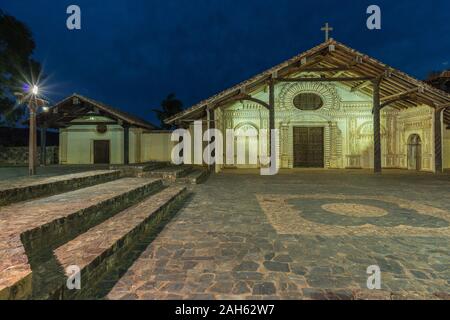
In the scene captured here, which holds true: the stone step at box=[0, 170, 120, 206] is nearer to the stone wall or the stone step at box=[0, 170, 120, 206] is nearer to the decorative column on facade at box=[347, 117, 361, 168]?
the decorative column on facade at box=[347, 117, 361, 168]

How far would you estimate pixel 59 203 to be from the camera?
4406 mm

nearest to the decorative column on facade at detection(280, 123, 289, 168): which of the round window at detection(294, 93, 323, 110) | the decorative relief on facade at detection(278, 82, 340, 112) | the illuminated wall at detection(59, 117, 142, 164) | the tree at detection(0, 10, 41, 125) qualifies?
the decorative relief on facade at detection(278, 82, 340, 112)

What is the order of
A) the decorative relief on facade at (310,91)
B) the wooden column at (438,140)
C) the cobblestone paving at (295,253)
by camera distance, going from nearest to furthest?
the cobblestone paving at (295,253) → the wooden column at (438,140) → the decorative relief on facade at (310,91)

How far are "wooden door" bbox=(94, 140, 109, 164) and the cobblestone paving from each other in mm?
14869

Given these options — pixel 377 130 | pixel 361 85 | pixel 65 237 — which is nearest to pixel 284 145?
pixel 377 130

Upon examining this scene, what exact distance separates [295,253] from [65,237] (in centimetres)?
313

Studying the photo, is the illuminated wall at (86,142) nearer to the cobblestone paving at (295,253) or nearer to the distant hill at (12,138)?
the distant hill at (12,138)

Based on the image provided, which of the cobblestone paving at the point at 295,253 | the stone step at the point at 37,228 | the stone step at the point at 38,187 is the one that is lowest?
the cobblestone paving at the point at 295,253

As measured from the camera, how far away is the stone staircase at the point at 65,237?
7.06 feet

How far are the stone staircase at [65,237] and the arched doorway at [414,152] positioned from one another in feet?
51.3

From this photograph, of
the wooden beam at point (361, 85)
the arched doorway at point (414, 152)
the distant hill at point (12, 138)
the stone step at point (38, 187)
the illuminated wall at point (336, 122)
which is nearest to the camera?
the stone step at point (38, 187)

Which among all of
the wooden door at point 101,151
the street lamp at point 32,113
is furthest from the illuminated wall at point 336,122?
the street lamp at point 32,113
